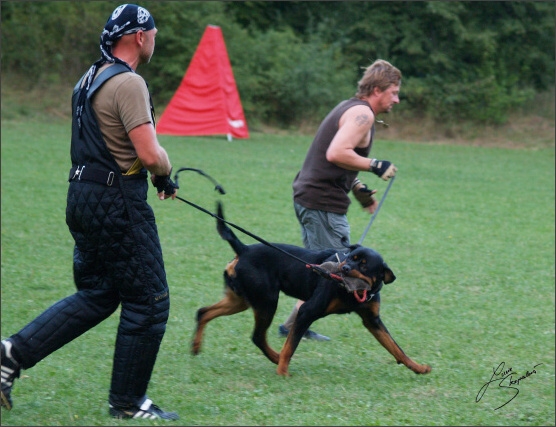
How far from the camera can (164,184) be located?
12.2 ft

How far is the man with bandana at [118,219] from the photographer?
3.48 m

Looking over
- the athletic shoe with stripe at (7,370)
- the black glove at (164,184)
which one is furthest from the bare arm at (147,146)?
the athletic shoe with stripe at (7,370)

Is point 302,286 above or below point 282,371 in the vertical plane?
above

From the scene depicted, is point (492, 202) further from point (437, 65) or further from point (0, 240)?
point (437, 65)

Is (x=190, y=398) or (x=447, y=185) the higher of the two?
(x=190, y=398)

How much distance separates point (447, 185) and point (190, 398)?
469 inches

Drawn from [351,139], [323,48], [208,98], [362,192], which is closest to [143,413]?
[351,139]

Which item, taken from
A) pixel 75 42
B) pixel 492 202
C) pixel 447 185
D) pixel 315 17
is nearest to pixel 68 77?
pixel 75 42

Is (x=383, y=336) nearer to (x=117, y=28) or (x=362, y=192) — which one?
(x=362, y=192)

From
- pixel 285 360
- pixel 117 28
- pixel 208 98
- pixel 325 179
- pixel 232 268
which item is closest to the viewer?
pixel 117 28

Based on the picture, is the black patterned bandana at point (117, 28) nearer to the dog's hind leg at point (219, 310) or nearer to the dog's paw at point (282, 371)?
the dog's hind leg at point (219, 310)

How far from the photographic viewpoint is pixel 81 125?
11.7ft

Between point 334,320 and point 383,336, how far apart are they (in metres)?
1.38

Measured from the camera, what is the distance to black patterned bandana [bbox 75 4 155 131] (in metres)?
3.52
